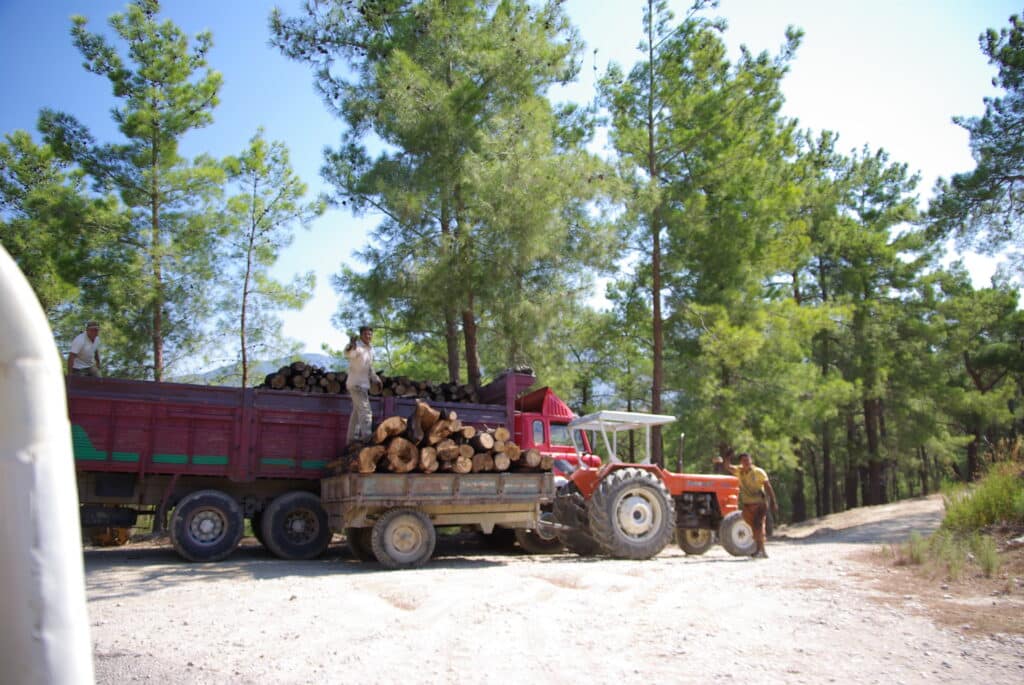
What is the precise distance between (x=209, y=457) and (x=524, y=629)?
21.4ft

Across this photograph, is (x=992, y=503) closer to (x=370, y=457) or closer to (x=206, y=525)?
(x=370, y=457)

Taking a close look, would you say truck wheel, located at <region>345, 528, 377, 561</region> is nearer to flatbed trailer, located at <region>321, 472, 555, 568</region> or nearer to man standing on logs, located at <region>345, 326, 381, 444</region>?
flatbed trailer, located at <region>321, 472, 555, 568</region>

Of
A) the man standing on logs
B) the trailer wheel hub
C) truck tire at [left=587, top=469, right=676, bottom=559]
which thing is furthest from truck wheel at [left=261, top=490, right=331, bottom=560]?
truck tire at [left=587, top=469, right=676, bottom=559]

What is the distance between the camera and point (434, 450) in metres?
10.4

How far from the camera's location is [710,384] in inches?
805

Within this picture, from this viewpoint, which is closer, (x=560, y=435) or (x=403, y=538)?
(x=403, y=538)

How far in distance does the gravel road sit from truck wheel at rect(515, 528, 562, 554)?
392cm

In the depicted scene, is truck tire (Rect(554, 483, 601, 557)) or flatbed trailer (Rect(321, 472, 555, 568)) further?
truck tire (Rect(554, 483, 601, 557))

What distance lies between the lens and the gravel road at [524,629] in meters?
4.83

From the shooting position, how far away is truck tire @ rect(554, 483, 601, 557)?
12.0 m

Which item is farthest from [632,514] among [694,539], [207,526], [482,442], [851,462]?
[851,462]

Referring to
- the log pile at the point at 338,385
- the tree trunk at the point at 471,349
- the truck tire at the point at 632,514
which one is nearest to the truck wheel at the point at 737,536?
the truck tire at the point at 632,514

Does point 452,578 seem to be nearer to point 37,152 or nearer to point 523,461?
point 523,461

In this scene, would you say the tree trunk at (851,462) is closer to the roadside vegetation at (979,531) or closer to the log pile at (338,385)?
the roadside vegetation at (979,531)
